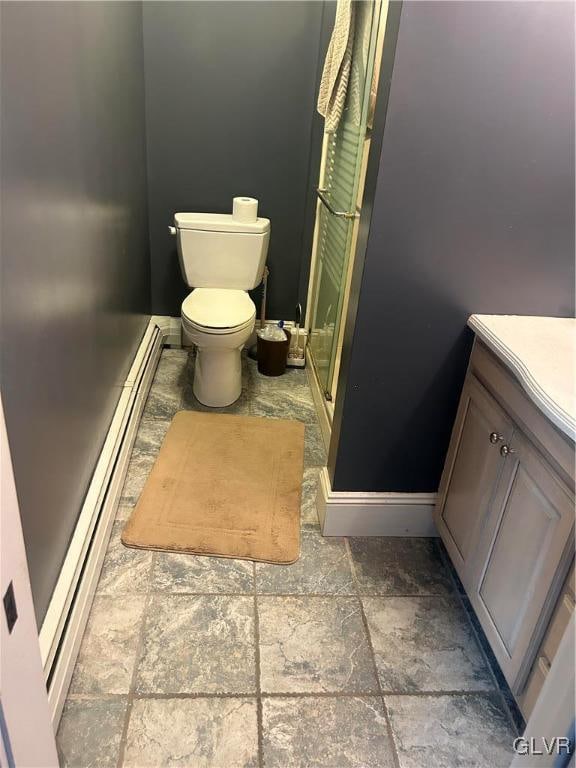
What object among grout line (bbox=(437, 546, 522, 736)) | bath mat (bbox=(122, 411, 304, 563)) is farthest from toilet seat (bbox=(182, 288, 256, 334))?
grout line (bbox=(437, 546, 522, 736))

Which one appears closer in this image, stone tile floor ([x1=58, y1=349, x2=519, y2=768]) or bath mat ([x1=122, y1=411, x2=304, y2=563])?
stone tile floor ([x1=58, y1=349, x2=519, y2=768])

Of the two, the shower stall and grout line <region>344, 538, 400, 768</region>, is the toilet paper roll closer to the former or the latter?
the shower stall

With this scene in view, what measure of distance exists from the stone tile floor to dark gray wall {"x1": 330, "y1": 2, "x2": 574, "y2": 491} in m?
0.44

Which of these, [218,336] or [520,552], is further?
[218,336]

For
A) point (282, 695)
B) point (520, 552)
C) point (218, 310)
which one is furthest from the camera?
point (218, 310)

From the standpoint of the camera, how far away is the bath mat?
1953 mm

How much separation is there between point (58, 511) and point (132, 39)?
6.76 ft

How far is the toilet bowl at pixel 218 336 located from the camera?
2.56 meters

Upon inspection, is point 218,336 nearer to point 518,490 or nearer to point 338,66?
point 338,66

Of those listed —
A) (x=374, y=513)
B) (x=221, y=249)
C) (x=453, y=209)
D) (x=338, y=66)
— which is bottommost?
(x=374, y=513)

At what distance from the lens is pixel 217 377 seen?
8.96 feet

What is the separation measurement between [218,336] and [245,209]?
739 millimetres

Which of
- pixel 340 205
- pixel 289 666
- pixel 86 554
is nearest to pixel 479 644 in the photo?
pixel 289 666

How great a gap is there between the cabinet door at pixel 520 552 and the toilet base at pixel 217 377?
58.5 inches
